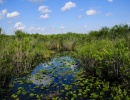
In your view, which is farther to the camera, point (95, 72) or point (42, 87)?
point (95, 72)

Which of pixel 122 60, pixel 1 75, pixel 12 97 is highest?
A: pixel 122 60

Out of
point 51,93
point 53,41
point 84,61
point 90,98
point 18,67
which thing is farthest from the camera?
point 53,41

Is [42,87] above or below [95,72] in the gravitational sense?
below

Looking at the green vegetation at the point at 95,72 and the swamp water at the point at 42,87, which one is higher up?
the green vegetation at the point at 95,72

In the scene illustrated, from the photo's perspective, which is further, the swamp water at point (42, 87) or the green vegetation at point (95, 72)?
the swamp water at point (42, 87)

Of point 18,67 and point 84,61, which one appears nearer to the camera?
point 84,61

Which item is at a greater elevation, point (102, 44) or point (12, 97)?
point (102, 44)

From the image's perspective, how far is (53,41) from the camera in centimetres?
3075

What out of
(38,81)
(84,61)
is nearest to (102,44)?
(84,61)

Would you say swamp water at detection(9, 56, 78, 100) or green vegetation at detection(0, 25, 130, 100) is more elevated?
green vegetation at detection(0, 25, 130, 100)

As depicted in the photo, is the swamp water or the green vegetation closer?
the green vegetation

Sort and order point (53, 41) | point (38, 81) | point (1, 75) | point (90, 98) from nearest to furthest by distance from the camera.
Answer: point (90, 98)
point (1, 75)
point (38, 81)
point (53, 41)

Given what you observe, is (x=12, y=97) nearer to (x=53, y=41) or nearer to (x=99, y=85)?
(x=99, y=85)

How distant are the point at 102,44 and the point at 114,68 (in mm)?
2480
